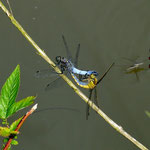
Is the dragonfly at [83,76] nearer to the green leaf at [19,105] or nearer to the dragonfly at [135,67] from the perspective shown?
the green leaf at [19,105]

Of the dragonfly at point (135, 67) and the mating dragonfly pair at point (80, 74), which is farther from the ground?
the mating dragonfly pair at point (80, 74)

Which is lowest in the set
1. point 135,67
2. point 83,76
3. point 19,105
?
point 135,67

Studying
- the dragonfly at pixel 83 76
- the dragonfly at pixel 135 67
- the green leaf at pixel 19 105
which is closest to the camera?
the green leaf at pixel 19 105

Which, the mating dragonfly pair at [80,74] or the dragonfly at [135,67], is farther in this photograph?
the dragonfly at [135,67]

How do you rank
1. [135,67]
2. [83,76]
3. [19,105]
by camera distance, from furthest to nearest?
[135,67] → [83,76] → [19,105]

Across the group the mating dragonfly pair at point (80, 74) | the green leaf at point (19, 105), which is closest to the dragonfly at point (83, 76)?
Result: the mating dragonfly pair at point (80, 74)

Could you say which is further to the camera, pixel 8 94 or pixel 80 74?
pixel 80 74

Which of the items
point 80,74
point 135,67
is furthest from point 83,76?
point 135,67

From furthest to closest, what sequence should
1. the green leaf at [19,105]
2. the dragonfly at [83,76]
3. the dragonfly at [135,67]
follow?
the dragonfly at [135,67] < the dragonfly at [83,76] < the green leaf at [19,105]

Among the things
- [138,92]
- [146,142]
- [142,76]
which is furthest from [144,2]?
[146,142]

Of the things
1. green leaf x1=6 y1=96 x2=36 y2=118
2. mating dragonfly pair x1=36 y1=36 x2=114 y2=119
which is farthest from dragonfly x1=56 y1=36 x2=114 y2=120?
green leaf x1=6 y1=96 x2=36 y2=118

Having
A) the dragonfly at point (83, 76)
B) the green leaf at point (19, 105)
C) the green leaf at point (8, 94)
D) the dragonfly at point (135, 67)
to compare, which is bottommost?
the dragonfly at point (135, 67)

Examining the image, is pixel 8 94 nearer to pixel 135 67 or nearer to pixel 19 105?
pixel 19 105

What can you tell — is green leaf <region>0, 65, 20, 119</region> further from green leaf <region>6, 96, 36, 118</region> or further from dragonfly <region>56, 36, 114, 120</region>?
dragonfly <region>56, 36, 114, 120</region>
